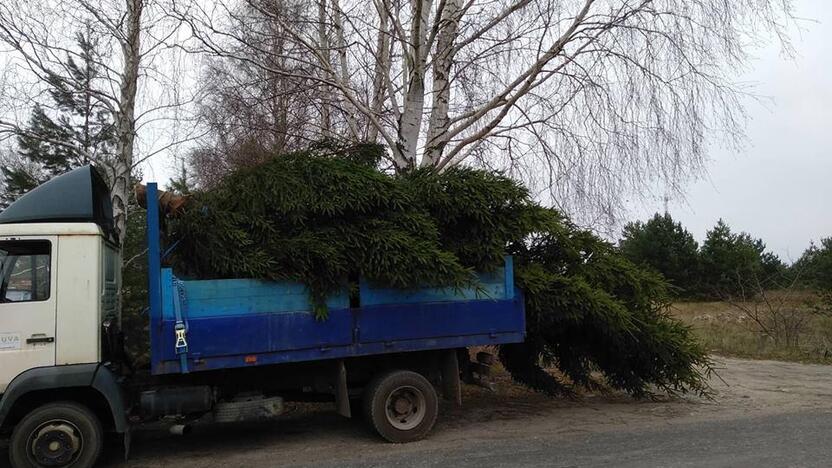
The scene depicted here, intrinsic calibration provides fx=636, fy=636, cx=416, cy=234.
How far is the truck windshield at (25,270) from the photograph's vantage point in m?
5.99

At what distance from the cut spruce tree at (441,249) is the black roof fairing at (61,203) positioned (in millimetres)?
880

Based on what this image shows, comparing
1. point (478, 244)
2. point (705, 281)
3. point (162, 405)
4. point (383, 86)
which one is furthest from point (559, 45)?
point (705, 281)

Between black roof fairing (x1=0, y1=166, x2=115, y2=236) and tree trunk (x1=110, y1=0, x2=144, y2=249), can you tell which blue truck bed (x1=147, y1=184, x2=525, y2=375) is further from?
tree trunk (x1=110, y1=0, x2=144, y2=249)

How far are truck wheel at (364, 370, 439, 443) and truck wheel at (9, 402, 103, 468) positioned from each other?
2.80 m

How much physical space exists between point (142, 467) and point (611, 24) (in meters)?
8.89

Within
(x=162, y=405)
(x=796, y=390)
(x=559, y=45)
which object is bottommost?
(x=796, y=390)

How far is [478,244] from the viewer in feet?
24.8

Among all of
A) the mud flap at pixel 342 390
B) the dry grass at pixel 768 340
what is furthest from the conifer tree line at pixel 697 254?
the mud flap at pixel 342 390

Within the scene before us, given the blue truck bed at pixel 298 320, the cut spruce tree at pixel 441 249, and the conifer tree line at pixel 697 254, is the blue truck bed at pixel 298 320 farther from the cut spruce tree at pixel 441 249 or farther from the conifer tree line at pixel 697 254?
the conifer tree line at pixel 697 254

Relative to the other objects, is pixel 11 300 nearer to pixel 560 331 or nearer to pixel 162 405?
pixel 162 405

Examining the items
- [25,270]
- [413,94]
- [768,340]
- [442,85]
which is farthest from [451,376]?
[768,340]

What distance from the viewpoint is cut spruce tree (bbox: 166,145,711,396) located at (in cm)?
684

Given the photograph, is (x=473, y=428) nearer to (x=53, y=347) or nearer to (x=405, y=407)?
(x=405, y=407)

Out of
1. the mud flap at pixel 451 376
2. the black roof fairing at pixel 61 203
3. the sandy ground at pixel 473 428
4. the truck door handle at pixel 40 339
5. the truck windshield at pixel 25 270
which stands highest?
the black roof fairing at pixel 61 203
